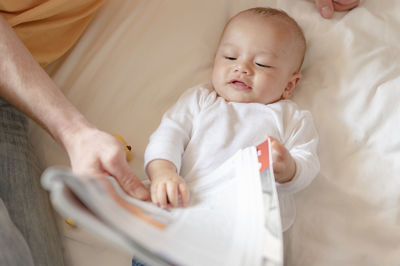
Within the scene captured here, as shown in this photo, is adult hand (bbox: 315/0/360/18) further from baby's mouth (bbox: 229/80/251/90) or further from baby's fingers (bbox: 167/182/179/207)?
baby's fingers (bbox: 167/182/179/207)

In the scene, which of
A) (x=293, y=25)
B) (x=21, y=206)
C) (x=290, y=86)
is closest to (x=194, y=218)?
(x=21, y=206)

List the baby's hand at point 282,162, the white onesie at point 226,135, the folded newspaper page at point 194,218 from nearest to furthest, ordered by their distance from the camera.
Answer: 1. the folded newspaper page at point 194,218
2. the baby's hand at point 282,162
3. the white onesie at point 226,135

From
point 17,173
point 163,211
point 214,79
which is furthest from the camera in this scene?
point 214,79

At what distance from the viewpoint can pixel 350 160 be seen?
1106mm

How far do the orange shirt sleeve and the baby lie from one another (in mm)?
358

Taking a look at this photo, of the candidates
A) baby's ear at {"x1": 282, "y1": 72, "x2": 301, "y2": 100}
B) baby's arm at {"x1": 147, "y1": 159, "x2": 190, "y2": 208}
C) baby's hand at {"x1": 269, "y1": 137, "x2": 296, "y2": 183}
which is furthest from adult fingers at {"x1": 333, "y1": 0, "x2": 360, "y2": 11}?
baby's arm at {"x1": 147, "y1": 159, "x2": 190, "y2": 208}

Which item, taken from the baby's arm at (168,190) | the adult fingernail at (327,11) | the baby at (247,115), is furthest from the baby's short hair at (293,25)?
the baby's arm at (168,190)

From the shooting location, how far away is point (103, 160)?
30.0 inches

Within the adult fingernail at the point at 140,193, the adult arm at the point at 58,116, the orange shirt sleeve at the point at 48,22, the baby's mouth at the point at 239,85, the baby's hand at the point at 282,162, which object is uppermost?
the orange shirt sleeve at the point at 48,22

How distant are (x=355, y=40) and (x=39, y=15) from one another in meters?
0.90

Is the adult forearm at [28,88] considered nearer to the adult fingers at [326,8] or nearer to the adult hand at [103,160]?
the adult hand at [103,160]

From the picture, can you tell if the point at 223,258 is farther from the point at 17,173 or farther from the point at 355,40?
the point at 355,40

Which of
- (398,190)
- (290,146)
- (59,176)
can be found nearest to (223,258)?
(59,176)

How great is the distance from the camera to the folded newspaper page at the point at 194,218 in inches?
22.3
